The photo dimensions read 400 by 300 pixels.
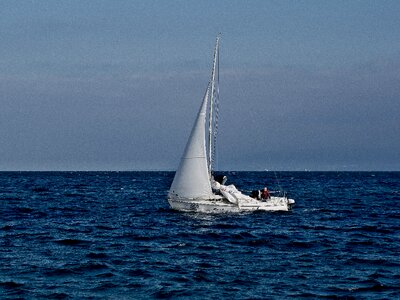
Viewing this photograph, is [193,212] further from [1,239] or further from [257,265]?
[257,265]

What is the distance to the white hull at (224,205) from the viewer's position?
5175 cm

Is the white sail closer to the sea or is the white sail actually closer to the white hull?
the white hull

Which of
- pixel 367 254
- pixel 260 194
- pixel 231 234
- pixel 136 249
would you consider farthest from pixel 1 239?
pixel 260 194

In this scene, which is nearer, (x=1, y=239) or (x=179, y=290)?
(x=179, y=290)

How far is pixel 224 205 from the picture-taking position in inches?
2099

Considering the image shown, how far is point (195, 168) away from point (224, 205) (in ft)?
16.4

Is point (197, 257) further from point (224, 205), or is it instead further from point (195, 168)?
point (224, 205)

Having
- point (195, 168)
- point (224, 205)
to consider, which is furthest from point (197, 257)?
point (224, 205)

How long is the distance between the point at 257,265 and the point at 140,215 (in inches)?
1050

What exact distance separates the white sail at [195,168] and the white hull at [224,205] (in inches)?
22.5

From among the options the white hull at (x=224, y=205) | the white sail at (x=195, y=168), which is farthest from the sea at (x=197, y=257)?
the white sail at (x=195, y=168)

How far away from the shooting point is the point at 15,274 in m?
27.0

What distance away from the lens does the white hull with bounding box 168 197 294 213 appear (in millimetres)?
51750

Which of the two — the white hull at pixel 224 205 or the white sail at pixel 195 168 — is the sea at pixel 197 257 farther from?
the white sail at pixel 195 168
